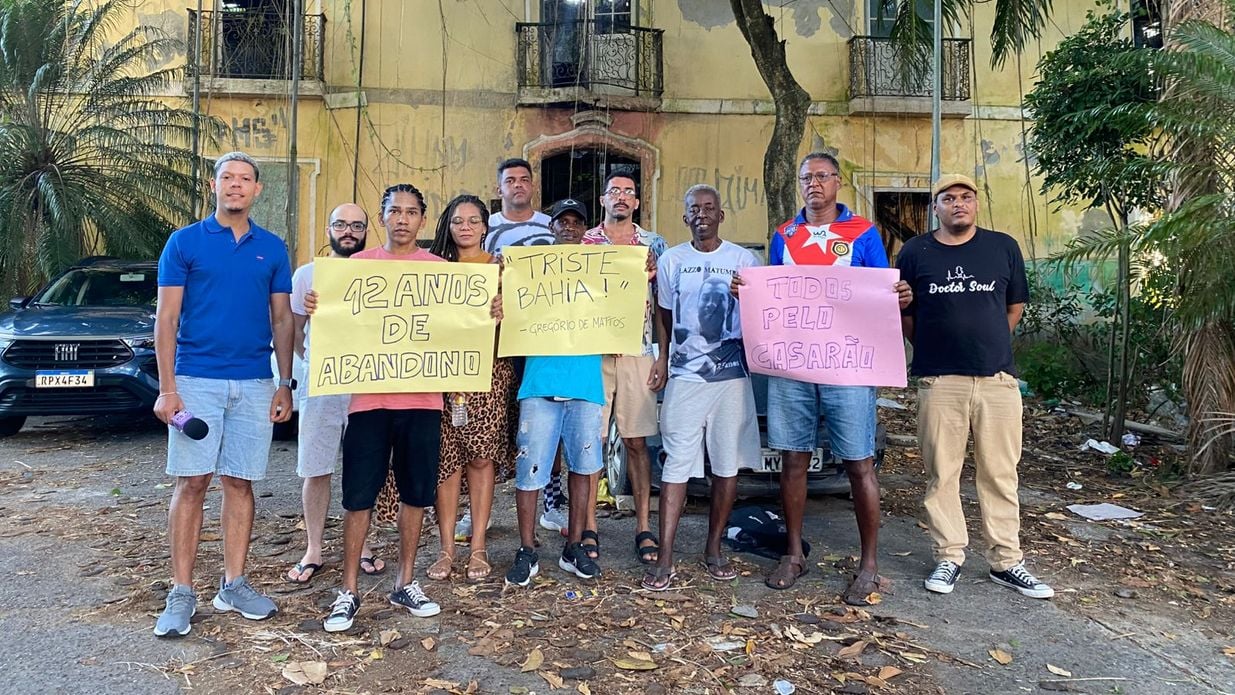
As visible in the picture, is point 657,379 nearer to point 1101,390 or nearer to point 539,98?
point 1101,390

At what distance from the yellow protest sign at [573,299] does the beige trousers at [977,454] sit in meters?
1.50

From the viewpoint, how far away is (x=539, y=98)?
1330 cm

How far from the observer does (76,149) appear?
10852 mm

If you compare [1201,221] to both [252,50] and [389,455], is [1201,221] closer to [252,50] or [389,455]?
[389,455]

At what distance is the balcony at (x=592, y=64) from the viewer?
1323cm

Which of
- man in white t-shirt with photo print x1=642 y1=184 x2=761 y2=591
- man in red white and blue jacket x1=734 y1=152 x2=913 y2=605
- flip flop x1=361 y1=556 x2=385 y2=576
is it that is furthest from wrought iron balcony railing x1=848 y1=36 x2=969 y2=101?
flip flop x1=361 y1=556 x2=385 y2=576

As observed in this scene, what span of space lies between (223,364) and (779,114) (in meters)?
7.23

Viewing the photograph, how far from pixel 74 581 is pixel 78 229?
→ 7742 mm

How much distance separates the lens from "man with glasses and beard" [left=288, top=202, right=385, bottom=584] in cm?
409

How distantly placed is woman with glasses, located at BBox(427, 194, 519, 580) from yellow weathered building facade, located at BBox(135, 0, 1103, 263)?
31.8 feet

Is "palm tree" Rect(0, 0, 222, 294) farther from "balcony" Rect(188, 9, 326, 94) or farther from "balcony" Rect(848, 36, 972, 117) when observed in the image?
"balcony" Rect(848, 36, 972, 117)

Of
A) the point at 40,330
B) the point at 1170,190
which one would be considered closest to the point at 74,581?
the point at 40,330

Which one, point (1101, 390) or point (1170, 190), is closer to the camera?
point (1170, 190)

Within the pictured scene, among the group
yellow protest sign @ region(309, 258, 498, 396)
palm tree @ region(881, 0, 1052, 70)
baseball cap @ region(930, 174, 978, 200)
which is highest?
palm tree @ region(881, 0, 1052, 70)
